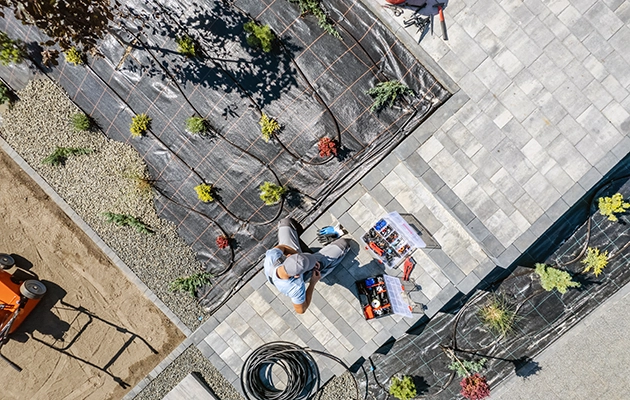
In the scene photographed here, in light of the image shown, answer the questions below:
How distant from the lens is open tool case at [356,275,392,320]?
8.51m

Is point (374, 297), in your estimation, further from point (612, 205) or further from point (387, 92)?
point (612, 205)

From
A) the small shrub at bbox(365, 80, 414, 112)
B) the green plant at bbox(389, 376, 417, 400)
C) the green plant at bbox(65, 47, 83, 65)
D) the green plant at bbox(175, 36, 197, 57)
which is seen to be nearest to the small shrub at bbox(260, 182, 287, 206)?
the small shrub at bbox(365, 80, 414, 112)

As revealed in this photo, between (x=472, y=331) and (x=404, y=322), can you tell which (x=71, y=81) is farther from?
(x=472, y=331)

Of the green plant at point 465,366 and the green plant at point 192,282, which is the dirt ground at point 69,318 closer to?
the green plant at point 192,282

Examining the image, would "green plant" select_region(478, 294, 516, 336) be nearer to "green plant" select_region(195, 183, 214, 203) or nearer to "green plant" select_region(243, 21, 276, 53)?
"green plant" select_region(195, 183, 214, 203)

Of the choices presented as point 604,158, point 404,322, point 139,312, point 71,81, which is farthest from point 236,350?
point 604,158

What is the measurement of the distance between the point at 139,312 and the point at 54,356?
2416 mm

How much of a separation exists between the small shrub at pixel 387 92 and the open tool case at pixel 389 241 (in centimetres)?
231

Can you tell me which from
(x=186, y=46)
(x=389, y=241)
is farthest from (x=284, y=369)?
(x=186, y=46)

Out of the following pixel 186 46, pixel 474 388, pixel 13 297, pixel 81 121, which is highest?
pixel 81 121

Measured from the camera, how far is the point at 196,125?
8.72 metres

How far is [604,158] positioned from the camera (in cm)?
789

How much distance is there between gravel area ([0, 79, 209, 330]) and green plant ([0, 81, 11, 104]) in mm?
200

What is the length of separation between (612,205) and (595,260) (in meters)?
1.24
